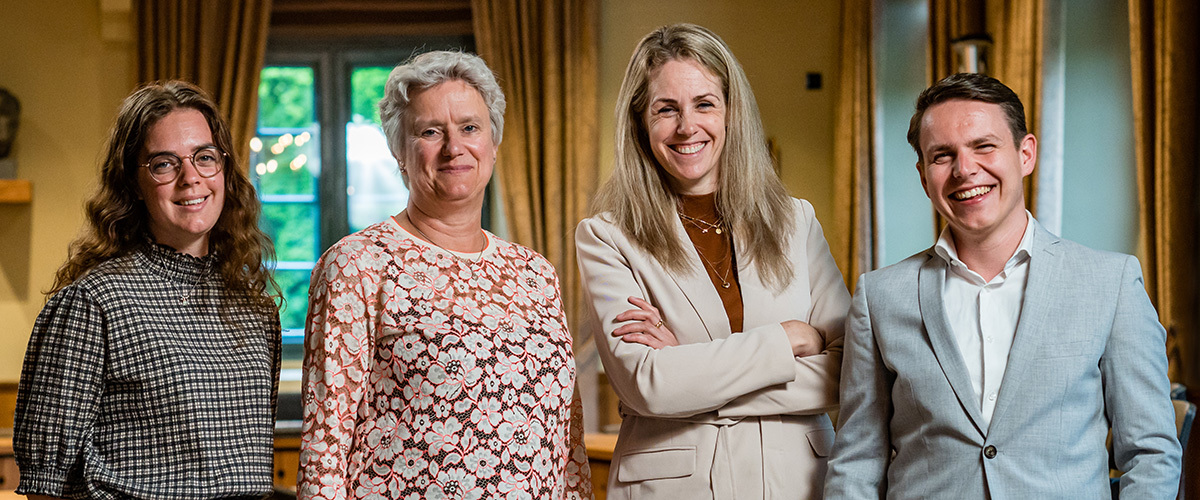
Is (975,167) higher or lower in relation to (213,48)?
lower

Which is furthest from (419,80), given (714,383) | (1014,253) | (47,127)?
(47,127)

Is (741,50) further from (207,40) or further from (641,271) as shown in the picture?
(641,271)

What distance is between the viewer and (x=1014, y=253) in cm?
182

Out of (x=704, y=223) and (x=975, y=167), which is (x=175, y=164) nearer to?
(x=704, y=223)

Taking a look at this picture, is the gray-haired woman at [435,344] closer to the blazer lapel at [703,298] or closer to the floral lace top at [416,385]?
the floral lace top at [416,385]

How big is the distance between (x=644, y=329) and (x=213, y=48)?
4548 millimetres

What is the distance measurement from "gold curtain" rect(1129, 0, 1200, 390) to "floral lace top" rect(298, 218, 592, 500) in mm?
2597

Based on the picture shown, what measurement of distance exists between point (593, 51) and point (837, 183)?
4.96ft

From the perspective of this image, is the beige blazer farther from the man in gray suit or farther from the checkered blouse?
the checkered blouse

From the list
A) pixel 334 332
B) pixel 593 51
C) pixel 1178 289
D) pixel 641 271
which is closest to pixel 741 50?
pixel 593 51

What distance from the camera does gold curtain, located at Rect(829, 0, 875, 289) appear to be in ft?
17.6

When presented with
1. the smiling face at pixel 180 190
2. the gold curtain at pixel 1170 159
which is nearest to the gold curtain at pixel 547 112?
the gold curtain at pixel 1170 159

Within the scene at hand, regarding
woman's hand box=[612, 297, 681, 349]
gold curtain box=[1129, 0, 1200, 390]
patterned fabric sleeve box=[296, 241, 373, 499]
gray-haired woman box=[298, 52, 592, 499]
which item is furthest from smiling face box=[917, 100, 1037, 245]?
gold curtain box=[1129, 0, 1200, 390]

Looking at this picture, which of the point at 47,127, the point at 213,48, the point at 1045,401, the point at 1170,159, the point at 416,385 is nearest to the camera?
the point at 1045,401
